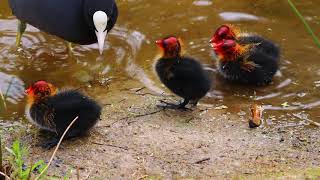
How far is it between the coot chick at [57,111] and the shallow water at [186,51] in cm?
61

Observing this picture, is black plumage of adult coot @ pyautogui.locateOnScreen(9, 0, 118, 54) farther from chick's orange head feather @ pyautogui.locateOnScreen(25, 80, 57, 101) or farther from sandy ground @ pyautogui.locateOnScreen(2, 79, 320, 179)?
chick's orange head feather @ pyautogui.locateOnScreen(25, 80, 57, 101)

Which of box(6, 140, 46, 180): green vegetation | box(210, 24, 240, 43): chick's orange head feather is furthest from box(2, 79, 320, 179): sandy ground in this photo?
box(210, 24, 240, 43): chick's orange head feather

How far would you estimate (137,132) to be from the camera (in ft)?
12.7

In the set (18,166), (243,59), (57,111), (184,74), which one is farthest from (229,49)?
(18,166)

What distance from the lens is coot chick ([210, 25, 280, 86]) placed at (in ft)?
14.9

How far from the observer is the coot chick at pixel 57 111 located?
3.69 meters

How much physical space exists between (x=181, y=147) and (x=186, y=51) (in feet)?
5.20

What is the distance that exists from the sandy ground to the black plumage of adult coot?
63 cm

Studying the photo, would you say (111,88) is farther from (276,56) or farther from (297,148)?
(297,148)

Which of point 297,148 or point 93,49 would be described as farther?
point 93,49

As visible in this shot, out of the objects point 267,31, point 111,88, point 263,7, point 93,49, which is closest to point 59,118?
point 111,88

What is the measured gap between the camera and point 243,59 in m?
4.55

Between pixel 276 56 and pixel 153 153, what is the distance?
5.00ft

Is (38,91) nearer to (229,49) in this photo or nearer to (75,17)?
(75,17)
